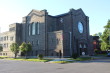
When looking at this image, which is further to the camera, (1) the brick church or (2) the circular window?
(2) the circular window

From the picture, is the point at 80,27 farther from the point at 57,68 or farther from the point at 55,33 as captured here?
the point at 57,68

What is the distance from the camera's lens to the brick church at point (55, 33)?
5209 cm

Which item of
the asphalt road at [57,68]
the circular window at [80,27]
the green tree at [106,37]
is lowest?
the asphalt road at [57,68]

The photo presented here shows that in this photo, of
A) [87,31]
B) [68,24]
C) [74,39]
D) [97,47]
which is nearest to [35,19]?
[68,24]

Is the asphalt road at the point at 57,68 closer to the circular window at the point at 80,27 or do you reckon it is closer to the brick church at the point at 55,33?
the brick church at the point at 55,33

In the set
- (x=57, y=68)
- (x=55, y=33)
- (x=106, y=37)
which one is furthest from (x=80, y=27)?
(x=57, y=68)

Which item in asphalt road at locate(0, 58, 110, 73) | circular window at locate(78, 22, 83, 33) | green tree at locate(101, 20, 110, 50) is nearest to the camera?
asphalt road at locate(0, 58, 110, 73)

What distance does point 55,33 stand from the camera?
5328 centimetres

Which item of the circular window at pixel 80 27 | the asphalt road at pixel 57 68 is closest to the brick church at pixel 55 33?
the circular window at pixel 80 27

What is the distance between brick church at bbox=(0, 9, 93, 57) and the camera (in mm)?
52094

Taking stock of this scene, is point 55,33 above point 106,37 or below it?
above

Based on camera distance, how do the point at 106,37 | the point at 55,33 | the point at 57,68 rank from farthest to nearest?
the point at 106,37 → the point at 55,33 → the point at 57,68

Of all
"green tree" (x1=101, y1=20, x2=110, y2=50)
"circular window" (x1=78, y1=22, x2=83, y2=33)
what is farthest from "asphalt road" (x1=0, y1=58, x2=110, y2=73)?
"green tree" (x1=101, y1=20, x2=110, y2=50)

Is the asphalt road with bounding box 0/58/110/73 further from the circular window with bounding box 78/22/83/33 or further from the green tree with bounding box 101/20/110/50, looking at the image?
the green tree with bounding box 101/20/110/50
